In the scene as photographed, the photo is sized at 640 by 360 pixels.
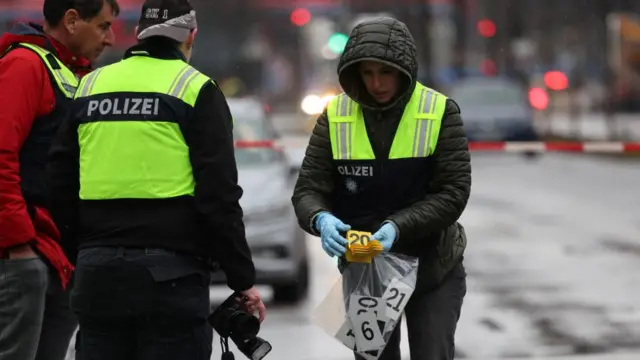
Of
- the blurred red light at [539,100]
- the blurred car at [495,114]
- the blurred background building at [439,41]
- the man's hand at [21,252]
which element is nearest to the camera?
the man's hand at [21,252]

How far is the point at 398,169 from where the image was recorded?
185 inches

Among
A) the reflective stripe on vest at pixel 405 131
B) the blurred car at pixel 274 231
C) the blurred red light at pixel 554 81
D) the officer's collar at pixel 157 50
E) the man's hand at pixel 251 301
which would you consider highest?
the officer's collar at pixel 157 50

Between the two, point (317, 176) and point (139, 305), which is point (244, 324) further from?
point (317, 176)

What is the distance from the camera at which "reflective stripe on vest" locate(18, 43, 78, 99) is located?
191 inches

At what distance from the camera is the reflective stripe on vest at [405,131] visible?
4.70 metres

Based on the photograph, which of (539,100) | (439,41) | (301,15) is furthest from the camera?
(439,41)

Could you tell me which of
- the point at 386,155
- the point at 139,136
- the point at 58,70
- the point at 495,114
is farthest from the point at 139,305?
the point at 495,114

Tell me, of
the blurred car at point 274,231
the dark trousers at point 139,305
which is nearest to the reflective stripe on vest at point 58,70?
the dark trousers at point 139,305

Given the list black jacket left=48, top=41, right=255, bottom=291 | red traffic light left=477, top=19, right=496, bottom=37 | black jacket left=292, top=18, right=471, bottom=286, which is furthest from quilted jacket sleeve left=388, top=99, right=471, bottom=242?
red traffic light left=477, top=19, right=496, bottom=37

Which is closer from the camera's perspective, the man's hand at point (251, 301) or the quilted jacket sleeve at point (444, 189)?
the man's hand at point (251, 301)

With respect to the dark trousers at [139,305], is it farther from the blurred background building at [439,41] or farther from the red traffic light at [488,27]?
the red traffic light at [488,27]

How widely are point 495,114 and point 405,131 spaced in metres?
26.1

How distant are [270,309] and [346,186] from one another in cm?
554

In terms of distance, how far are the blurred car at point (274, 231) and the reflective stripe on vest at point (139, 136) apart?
5.56 metres
